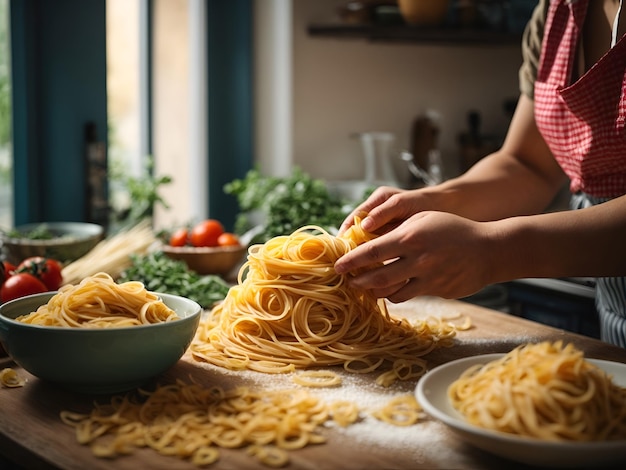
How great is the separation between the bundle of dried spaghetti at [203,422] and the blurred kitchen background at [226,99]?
1681 millimetres

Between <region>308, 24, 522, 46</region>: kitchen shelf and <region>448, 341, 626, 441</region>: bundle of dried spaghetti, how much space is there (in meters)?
2.64

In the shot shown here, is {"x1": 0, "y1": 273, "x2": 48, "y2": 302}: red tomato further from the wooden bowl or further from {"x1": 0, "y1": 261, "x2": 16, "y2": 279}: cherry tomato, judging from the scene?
the wooden bowl

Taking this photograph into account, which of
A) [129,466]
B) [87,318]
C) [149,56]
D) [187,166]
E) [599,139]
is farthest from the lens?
[187,166]

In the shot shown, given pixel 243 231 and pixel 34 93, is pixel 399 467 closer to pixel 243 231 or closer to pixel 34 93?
pixel 243 231

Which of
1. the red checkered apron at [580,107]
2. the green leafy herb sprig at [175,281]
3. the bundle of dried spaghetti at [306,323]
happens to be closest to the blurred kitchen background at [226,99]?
the green leafy herb sprig at [175,281]

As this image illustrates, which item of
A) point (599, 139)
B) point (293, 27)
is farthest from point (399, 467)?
point (293, 27)

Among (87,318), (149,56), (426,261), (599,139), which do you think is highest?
(149,56)

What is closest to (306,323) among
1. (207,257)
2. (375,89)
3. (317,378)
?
(317,378)

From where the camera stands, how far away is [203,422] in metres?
1.32

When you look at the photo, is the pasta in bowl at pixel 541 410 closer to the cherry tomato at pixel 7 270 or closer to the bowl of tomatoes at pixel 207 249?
the cherry tomato at pixel 7 270

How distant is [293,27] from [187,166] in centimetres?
87

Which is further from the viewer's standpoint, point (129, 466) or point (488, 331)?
point (488, 331)

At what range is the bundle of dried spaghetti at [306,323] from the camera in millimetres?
1678

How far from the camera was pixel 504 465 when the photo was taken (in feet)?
3.91
